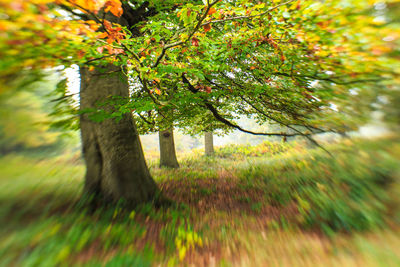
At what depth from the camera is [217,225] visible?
4.42m

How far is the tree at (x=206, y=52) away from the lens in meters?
2.70

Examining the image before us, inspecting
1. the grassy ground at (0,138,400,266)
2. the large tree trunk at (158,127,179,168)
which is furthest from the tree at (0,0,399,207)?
the large tree trunk at (158,127,179,168)

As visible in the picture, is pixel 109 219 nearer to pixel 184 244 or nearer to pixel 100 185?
pixel 100 185

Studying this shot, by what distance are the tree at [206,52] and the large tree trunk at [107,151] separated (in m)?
0.03

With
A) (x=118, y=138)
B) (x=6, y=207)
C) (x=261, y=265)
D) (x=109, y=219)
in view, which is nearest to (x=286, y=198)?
(x=261, y=265)

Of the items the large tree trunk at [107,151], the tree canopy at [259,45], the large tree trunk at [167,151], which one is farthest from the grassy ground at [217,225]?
the large tree trunk at [167,151]

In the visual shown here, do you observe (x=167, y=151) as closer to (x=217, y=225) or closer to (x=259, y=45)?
(x=217, y=225)

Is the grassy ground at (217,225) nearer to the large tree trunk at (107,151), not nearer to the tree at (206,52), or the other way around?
the large tree trunk at (107,151)

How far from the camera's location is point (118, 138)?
15.9 ft

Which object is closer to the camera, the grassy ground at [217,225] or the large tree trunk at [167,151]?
the grassy ground at [217,225]

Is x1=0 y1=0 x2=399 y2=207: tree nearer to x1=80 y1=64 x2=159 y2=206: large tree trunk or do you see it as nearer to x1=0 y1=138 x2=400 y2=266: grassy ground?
x1=80 y1=64 x2=159 y2=206: large tree trunk

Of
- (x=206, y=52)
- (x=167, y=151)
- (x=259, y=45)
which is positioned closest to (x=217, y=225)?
(x=206, y=52)

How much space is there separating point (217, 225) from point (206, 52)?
13.4 feet

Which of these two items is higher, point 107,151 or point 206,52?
point 206,52
